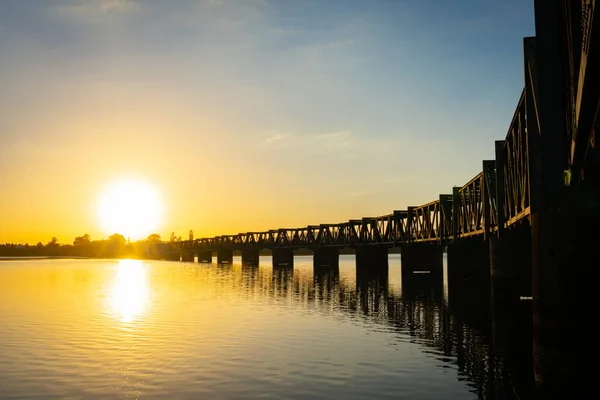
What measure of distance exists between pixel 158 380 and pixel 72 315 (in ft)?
76.8

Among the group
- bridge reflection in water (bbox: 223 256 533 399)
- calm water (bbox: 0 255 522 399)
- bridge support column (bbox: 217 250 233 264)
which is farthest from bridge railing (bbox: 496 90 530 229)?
bridge support column (bbox: 217 250 233 264)

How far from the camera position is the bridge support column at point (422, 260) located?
263 ft

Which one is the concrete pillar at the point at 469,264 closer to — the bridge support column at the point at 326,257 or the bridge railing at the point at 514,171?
the bridge railing at the point at 514,171

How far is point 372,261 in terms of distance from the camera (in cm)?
9706

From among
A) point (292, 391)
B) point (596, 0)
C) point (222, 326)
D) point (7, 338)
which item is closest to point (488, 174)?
point (222, 326)

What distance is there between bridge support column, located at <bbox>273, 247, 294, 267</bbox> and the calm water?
312ft

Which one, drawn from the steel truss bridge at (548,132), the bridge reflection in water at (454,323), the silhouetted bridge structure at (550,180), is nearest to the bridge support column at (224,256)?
the bridge reflection in water at (454,323)

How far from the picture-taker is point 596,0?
8.76m

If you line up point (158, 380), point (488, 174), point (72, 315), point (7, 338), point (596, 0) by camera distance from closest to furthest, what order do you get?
1. point (596, 0)
2. point (158, 380)
3. point (7, 338)
4. point (72, 315)
5. point (488, 174)

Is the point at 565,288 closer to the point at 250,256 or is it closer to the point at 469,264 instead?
the point at 469,264

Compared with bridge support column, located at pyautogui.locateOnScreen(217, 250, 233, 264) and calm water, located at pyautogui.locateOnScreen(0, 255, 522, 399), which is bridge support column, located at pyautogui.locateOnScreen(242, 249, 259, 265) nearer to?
bridge support column, located at pyautogui.locateOnScreen(217, 250, 233, 264)

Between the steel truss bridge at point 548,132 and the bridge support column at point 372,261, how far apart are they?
35.0 meters

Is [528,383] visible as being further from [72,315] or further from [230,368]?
[72,315]

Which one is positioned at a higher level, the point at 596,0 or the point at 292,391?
the point at 596,0
